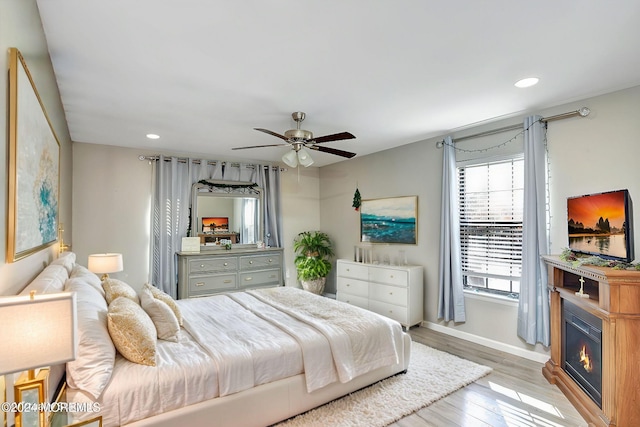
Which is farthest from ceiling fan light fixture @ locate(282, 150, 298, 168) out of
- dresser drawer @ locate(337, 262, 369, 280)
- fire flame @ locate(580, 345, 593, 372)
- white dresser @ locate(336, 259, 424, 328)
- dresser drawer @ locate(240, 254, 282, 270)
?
fire flame @ locate(580, 345, 593, 372)

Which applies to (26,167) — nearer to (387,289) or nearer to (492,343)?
(387,289)

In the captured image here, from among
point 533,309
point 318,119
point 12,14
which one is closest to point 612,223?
point 533,309

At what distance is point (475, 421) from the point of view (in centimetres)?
241

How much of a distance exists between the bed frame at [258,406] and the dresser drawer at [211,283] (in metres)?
3.08

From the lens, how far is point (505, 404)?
263cm

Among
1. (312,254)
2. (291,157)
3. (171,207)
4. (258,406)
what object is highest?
(291,157)

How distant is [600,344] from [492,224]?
5.83 feet

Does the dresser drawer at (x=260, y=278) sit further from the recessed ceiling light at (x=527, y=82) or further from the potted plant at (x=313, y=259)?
the recessed ceiling light at (x=527, y=82)

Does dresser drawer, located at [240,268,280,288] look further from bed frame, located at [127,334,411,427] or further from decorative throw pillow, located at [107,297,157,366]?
decorative throw pillow, located at [107,297,157,366]

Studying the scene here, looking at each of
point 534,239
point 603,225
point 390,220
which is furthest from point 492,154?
point 390,220

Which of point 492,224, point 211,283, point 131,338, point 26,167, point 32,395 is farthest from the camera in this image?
point 211,283

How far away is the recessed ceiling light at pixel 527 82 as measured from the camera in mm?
2660

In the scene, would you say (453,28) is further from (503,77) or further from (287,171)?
(287,171)

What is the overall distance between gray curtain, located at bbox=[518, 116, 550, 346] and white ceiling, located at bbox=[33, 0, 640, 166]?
1.28 ft
